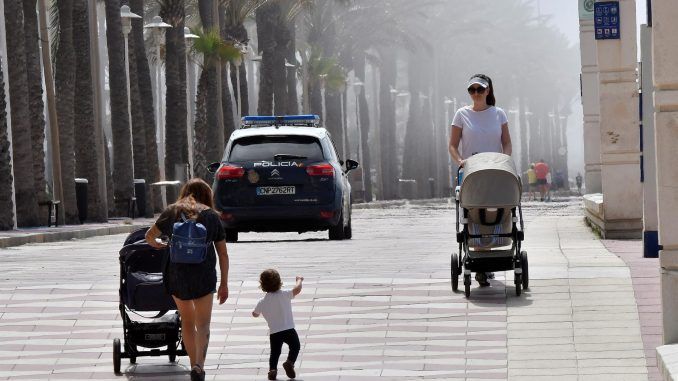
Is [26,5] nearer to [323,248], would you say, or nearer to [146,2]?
[323,248]

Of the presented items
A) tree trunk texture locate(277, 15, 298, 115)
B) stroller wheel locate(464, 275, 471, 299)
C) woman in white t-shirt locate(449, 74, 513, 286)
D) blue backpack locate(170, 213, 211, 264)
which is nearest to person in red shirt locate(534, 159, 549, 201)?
tree trunk texture locate(277, 15, 298, 115)

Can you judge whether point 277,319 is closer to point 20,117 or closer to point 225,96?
point 20,117

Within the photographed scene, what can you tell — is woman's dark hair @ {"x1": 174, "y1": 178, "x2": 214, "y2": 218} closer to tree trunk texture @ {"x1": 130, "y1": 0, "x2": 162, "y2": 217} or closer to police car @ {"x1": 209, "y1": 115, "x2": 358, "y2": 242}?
police car @ {"x1": 209, "y1": 115, "x2": 358, "y2": 242}

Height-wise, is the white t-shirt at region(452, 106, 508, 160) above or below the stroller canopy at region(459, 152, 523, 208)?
above

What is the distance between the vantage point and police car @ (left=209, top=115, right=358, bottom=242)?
24.3 m

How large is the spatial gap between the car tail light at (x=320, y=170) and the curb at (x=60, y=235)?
23.7 feet

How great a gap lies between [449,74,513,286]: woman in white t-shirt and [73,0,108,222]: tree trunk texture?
2859 centimetres

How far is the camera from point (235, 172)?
79.6 ft

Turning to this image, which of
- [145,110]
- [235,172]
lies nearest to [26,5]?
[145,110]

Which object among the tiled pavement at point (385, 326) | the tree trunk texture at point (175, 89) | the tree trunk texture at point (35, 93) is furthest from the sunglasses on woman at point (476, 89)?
the tree trunk texture at point (175, 89)

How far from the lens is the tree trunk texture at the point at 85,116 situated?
1698 inches

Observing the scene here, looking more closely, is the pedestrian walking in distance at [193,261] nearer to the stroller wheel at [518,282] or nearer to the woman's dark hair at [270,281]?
the woman's dark hair at [270,281]

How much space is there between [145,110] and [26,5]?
1201cm

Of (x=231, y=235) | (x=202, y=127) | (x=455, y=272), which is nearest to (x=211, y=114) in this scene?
(x=202, y=127)
